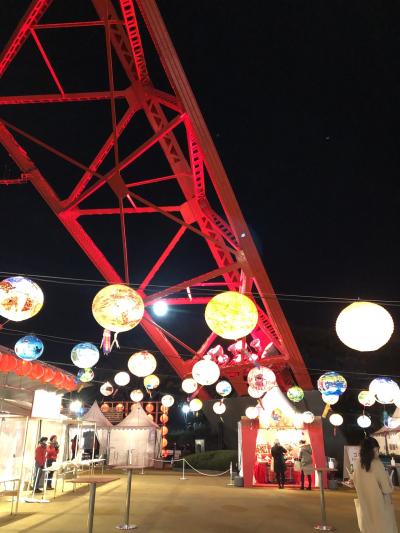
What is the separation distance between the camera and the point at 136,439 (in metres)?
19.6

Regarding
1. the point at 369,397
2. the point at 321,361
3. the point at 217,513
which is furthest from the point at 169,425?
the point at 217,513

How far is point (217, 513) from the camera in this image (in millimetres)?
7574

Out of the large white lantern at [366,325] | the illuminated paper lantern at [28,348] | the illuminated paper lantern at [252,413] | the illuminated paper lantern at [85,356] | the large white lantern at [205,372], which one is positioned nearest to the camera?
the large white lantern at [366,325]

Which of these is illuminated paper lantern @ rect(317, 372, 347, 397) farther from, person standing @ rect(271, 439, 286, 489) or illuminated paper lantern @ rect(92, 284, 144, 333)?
→ illuminated paper lantern @ rect(92, 284, 144, 333)

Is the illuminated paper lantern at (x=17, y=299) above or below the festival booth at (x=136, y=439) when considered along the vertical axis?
above

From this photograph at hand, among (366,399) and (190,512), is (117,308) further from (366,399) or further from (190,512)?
(366,399)

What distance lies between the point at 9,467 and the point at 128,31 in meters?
9.75

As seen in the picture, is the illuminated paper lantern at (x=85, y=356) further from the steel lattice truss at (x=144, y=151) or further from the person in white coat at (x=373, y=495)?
the person in white coat at (x=373, y=495)

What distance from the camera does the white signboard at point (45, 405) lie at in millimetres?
8500

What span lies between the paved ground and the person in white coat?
2.70 m

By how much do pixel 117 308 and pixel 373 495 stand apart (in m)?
3.74

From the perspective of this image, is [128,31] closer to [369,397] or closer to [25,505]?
[25,505]

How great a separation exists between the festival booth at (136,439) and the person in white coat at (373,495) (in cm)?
1680

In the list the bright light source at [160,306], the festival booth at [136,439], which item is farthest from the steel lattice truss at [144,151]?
the festival booth at [136,439]
